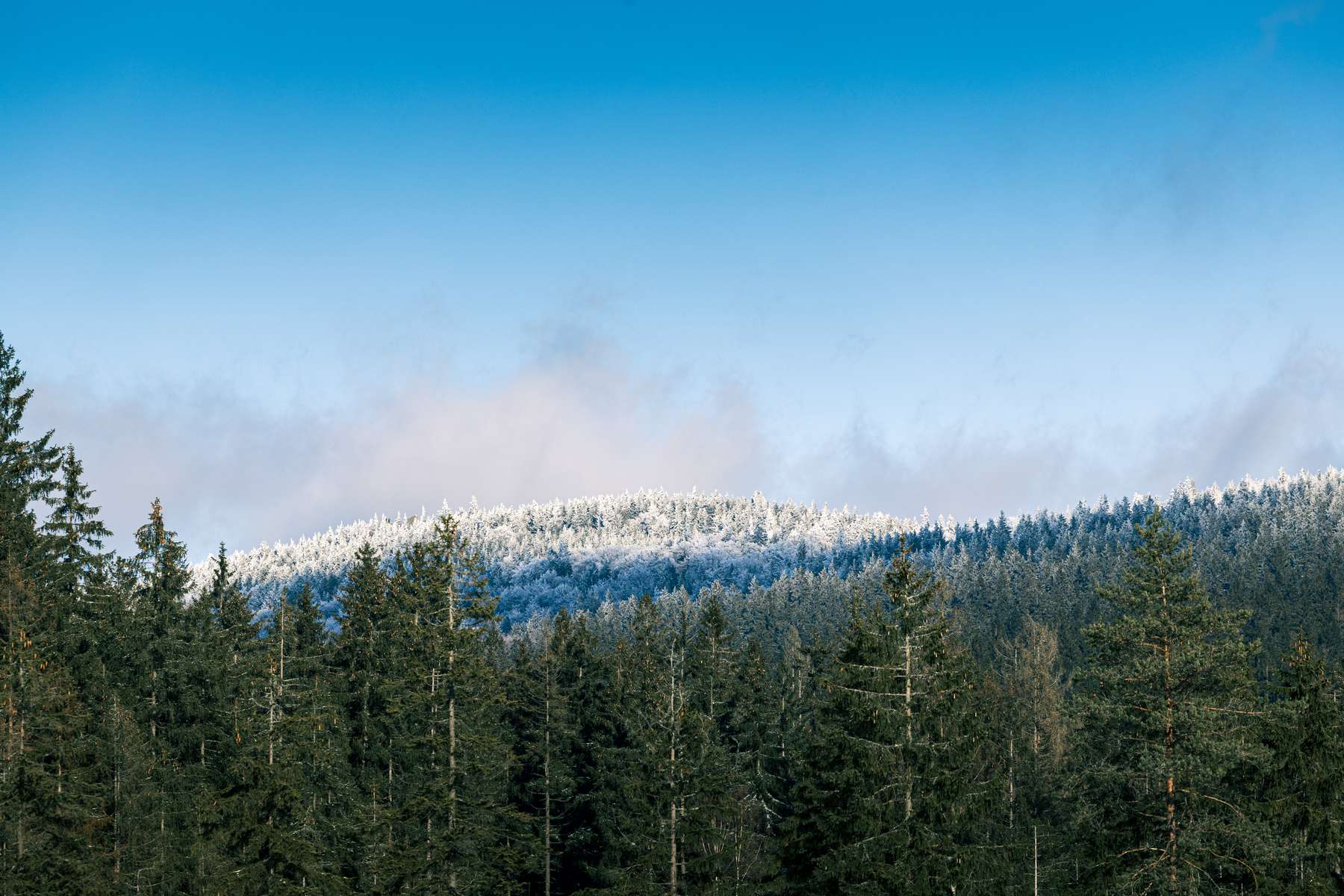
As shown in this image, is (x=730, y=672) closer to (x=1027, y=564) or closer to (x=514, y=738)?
(x=514, y=738)

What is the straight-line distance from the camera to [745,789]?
2403 inches

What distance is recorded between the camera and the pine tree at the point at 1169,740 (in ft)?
85.6

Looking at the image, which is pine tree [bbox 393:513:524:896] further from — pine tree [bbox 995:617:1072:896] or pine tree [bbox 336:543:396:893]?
pine tree [bbox 995:617:1072:896]

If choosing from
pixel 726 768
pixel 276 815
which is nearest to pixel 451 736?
pixel 276 815

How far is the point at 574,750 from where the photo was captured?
59312mm

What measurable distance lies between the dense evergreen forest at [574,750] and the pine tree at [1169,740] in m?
0.11

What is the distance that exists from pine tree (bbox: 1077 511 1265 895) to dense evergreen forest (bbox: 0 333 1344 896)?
109 mm

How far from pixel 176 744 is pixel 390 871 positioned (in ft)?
45.8

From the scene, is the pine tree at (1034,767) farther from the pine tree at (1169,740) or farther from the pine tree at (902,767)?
the pine tree at (1169,740)

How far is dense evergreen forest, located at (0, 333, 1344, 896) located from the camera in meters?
27.7

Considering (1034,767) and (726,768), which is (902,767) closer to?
(726,768)

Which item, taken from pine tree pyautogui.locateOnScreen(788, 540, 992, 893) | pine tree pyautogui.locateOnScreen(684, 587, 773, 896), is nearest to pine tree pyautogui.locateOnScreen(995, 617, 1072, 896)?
pine tree pyautogui.locateOnScreen(684, 587, 773, 896)

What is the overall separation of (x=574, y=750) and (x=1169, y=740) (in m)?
38.3

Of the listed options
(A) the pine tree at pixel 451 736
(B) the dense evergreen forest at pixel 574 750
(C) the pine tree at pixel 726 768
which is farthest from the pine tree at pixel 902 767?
(A) the pine tree at pixel 451 736
